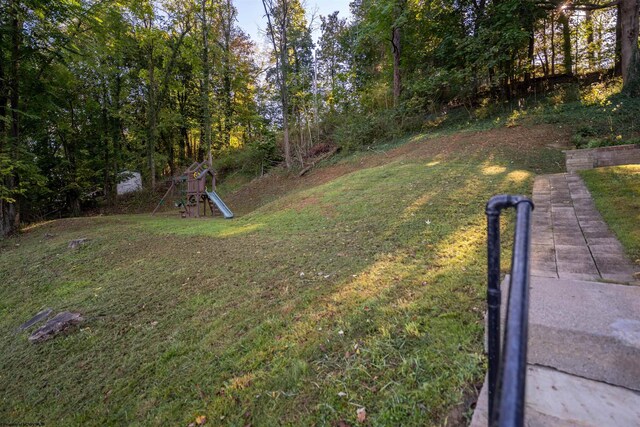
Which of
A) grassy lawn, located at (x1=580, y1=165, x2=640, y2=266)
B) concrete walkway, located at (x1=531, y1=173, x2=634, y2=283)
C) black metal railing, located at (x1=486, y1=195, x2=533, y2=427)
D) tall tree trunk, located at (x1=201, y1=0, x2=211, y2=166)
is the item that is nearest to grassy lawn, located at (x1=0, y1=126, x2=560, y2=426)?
concrete walkway, located at (x1=531, y1=173, x2=634, y2=283)

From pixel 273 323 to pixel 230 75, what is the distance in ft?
66.5

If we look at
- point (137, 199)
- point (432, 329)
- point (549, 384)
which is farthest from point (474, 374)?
point (137, 199)

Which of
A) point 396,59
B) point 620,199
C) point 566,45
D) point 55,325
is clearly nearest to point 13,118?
point 55,325

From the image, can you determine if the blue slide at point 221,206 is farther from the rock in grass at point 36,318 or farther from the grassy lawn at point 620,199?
the grassy lawn at point 620,199

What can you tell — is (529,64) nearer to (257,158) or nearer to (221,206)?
(257,158)

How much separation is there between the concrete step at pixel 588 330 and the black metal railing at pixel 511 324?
0.79 metres

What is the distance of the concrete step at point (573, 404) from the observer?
1.18m

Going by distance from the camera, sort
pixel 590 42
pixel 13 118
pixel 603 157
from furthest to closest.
→ pixel 590 42, pixel 13 118, pixel 603 157

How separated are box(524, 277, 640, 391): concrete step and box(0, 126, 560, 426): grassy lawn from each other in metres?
0.36

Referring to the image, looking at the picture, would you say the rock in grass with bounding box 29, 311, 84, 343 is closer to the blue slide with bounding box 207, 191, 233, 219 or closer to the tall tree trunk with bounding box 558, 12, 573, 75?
the blue slide with bounding box 207, 191, 233, 219

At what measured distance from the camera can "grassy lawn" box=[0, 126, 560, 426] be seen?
1.72 metres

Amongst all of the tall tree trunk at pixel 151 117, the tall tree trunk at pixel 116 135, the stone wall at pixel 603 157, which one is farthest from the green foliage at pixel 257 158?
the stone wall at pixel 603 157

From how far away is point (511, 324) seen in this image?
639 millimetres

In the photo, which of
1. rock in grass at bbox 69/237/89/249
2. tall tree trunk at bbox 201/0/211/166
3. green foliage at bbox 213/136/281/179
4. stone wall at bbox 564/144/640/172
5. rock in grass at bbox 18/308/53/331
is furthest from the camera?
tall tree trunk at bbox 201/0/211/166
